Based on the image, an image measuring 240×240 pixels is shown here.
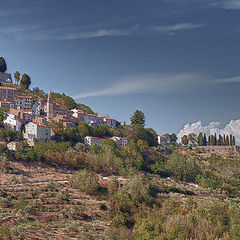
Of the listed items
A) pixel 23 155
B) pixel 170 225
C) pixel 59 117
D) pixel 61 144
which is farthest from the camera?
pixel 59 117

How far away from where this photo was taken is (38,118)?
10019cm

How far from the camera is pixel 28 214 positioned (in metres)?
42.5

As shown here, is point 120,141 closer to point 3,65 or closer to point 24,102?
point 24,102

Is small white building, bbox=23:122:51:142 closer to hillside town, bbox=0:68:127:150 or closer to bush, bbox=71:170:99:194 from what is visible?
hillside town, bbox=0:68:127:150

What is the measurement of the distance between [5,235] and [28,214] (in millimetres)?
10108

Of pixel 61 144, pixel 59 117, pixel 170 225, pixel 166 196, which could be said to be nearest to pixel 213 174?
pixel 166 196

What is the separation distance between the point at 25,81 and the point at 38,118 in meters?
39.5

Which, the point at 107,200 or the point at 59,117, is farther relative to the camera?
the point at 59,117

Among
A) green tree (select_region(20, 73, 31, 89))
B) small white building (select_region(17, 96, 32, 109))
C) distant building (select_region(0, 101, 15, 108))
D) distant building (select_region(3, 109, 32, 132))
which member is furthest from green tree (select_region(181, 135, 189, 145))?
distant building (select_region(0, 101, 15, 108))

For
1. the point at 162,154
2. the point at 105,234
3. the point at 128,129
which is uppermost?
the point at 128,129

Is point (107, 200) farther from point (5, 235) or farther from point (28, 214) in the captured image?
point (5, 235)

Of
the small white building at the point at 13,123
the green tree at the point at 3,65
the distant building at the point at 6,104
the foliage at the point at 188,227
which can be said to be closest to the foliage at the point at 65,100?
the distant building at the point at 6,104

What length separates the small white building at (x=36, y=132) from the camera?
3328 inches

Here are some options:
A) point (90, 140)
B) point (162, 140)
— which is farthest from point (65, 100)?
point (162, 140)
